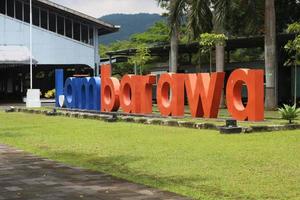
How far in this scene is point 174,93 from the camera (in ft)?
72.1

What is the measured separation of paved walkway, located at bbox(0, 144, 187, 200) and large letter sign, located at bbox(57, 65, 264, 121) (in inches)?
371

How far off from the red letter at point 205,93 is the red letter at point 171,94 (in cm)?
40

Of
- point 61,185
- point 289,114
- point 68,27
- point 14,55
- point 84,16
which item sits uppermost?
point 84,16

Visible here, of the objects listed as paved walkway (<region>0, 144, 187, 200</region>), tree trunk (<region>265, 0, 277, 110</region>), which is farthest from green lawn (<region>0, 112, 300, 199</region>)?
tree trunk (<region>265, 0, 277, 110</region>)

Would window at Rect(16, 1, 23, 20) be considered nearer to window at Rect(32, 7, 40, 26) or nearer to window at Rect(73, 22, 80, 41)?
window at Rect(32, 7, 40, 26)

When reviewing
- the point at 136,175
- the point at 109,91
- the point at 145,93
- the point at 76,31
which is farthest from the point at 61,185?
the point at 76,31

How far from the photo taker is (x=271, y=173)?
9617 mm

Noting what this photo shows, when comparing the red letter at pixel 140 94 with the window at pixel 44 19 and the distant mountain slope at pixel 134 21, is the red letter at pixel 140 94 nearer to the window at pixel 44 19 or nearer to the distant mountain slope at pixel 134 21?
the window at pixel 44 19

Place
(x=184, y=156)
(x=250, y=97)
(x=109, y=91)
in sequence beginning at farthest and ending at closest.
→ (x=109, y=91) → (x=250, y=97) → (x=184, y=156)

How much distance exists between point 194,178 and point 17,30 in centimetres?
3927

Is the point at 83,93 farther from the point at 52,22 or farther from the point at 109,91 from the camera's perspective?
the point at 52,22

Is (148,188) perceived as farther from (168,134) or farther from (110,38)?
(110,38)

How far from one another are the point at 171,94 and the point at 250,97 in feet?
12.7

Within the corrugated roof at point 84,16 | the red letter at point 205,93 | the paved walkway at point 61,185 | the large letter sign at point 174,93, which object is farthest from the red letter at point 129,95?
the corrugated roof at point 84,16
